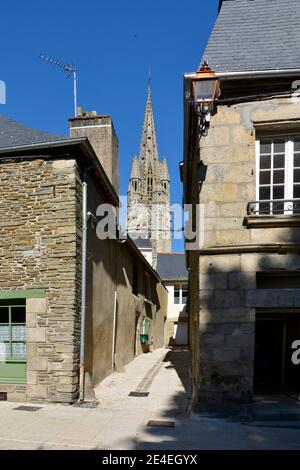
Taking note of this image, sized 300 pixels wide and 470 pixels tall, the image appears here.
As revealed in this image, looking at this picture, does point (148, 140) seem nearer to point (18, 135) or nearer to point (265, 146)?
point (18, 135)

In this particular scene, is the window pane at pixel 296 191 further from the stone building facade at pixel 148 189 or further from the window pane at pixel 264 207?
the stone building facade at pixel 148 189

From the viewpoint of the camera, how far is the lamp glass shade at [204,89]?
5.64 metres

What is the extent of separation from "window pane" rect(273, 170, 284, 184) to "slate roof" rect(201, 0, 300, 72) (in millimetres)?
1559

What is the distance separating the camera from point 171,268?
29781mm

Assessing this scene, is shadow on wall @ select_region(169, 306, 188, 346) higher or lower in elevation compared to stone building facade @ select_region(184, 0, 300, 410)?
lower

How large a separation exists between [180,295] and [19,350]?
22.5m

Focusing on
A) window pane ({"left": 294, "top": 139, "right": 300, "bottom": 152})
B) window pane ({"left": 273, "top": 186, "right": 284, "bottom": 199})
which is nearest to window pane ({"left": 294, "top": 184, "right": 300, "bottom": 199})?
window pane ({"left": 273, "top": 186, "right": 284, "bottom": 199})

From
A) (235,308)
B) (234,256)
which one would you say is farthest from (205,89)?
(235,308)

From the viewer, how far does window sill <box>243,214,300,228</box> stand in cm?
585

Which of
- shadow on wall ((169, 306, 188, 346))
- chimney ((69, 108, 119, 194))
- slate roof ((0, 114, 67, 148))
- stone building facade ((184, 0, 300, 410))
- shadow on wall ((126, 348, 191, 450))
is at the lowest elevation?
shadow on wall ((169, 306, 188, 346))

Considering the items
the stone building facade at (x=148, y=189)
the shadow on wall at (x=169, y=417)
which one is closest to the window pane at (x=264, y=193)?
the shadow on wall at (x=169, y=417)

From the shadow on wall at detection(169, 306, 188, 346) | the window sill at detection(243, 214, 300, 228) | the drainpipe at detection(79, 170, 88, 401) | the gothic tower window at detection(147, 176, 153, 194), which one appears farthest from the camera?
the gothic tower window at detection(147, 176, 153, 194)

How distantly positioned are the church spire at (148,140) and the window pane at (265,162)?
84.8m

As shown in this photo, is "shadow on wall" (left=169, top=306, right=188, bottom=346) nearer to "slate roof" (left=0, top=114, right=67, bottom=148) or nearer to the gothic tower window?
"slate roof" (left=0, top=114, right=67, bottom=148)
